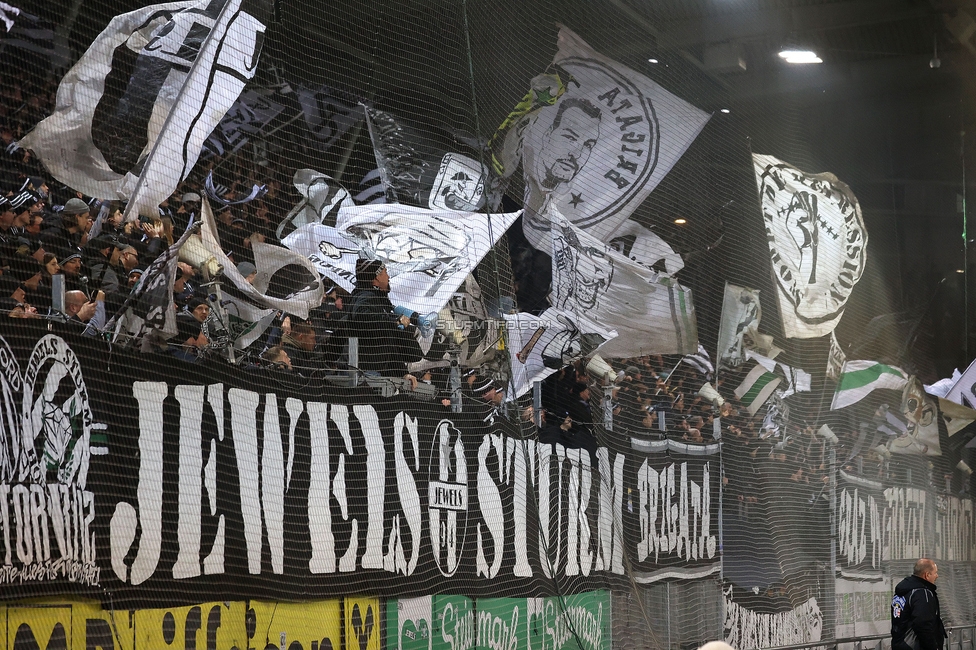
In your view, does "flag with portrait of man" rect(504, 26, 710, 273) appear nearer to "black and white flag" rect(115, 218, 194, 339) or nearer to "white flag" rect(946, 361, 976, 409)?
"black and white flag" rect(115, 218, 194, 339)

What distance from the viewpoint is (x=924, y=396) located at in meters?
12.4

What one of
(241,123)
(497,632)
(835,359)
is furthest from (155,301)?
(835,359)

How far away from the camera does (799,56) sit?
10992 millimetres

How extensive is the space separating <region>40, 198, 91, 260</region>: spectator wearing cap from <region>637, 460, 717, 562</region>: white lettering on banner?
169 inches

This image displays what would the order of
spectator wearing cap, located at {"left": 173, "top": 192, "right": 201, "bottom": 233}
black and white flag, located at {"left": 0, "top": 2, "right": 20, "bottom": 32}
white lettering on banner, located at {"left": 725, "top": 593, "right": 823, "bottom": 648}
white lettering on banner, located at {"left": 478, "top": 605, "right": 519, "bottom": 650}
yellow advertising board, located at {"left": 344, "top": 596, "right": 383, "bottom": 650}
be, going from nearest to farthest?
black and white flag, located at {"left": 0, "top": 2, "right": 20, "bottom": 32} < spectator wearing cap, located at {"left": 173, "top": 192, "right": 201, "bottom": 233} < yellow advertising board, located at {"left": 344, "top": 596, "right": 383, "bottom": 650} < white lettering on banner, located at {"left": 478, "top": 605, "right": 519, "bottom": 650} < white lettering on banner, located at {"left": 725, "top": 593, "right": 823, "bottom": 648}

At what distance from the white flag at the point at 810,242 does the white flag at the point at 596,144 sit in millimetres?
1772

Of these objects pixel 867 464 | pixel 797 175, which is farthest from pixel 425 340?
pixel 867 464

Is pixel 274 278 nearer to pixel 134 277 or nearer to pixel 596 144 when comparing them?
pixel 134 277

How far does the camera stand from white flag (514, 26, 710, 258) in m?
7.52

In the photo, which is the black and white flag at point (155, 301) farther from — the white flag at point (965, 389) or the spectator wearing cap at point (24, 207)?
the white flag at point (965, 389)

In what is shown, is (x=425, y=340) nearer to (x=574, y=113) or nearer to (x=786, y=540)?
(x=574, y=113)

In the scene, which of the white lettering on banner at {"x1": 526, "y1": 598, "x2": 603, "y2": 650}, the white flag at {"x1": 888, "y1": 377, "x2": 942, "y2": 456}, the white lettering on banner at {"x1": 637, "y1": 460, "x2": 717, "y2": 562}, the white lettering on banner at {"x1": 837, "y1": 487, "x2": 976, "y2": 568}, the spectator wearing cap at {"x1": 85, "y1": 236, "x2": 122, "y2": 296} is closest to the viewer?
the spectator wearing cap at {"x1": 85, "y1": 236, "x2": 122, "y2": 296}

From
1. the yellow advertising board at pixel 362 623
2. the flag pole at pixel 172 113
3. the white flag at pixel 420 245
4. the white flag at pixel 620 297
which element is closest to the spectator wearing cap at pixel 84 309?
the flag pole at pixel 172 113

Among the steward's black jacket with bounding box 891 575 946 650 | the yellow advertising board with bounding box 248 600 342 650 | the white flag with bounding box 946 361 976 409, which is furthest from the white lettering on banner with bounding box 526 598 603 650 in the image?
the white flag with bounding box 946 361 976 409
